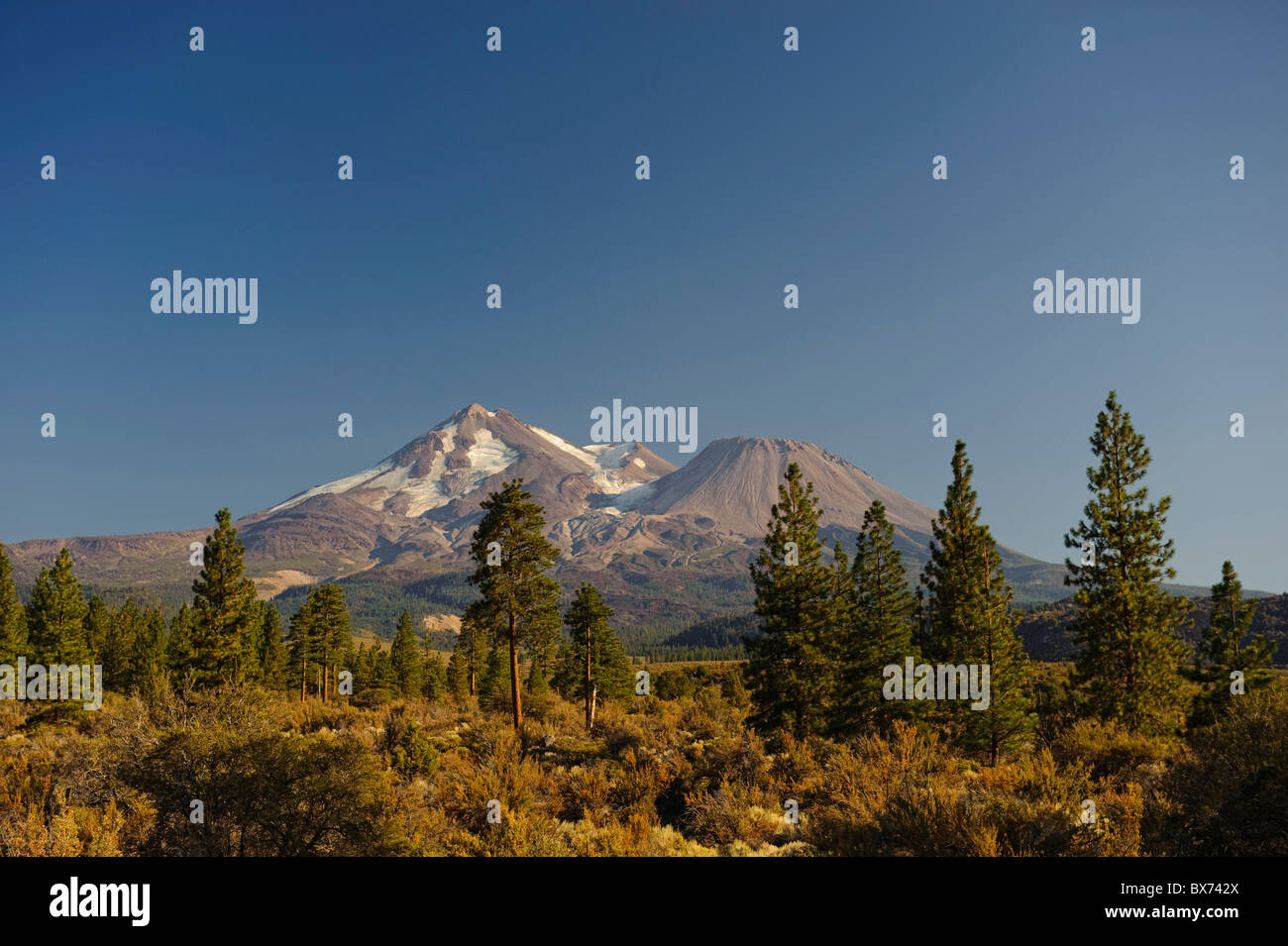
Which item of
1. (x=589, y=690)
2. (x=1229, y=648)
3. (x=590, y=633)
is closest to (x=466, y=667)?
(x=590, y=633)

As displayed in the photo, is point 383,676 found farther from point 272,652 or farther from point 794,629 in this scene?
point 794,629

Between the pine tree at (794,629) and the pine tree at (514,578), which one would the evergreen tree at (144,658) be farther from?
the pine tree at (794,629)

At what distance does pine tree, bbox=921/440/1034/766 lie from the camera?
2689cm

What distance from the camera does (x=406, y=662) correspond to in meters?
79.0

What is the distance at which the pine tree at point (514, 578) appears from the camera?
1192 inches

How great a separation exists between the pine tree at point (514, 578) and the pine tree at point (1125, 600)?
25.2 metres

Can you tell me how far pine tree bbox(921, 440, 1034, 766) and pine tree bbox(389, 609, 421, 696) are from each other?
6311 cm

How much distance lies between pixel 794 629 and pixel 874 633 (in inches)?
232

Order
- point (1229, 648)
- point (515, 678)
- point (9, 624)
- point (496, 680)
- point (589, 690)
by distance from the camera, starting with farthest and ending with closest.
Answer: point (496, 680), point (589, 690), point (9, 624), point (1229, 648), point (515, 678)

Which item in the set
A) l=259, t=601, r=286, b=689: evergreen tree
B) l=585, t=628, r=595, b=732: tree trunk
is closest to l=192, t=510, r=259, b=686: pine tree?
l=585, t=628, r=595, b=732: tree trunk

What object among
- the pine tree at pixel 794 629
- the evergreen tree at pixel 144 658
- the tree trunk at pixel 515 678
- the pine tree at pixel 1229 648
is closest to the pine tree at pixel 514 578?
the tree trunk at pixel 515 678

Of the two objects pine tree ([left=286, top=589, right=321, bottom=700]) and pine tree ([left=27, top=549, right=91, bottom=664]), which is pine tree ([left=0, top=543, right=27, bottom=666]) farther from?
pine tree ([left=286, top=589, right=321, bottom=700])

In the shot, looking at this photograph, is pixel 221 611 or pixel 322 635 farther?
pixel 322 635
